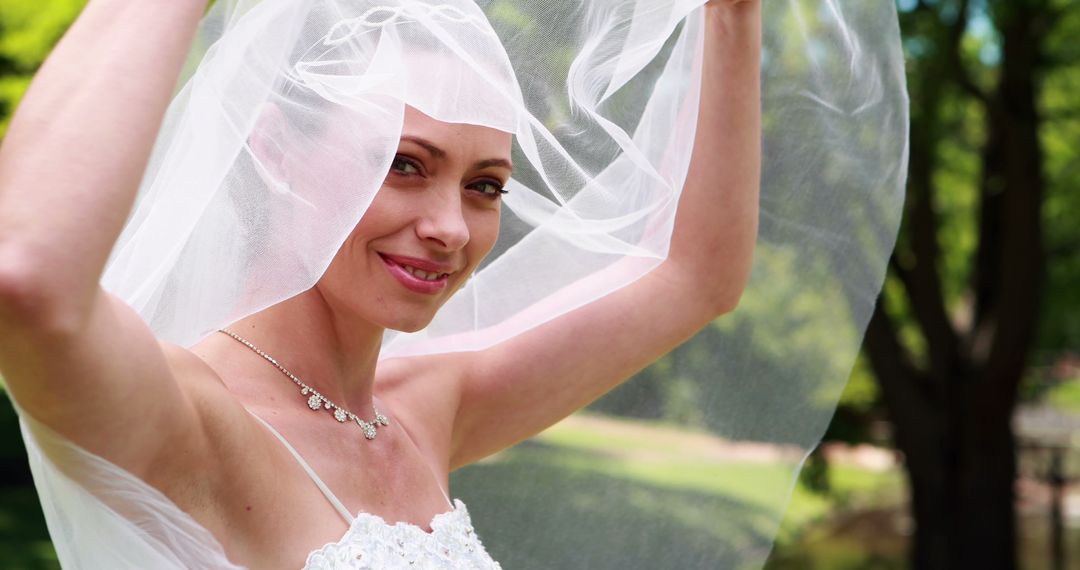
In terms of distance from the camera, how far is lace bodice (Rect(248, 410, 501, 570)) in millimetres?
2008

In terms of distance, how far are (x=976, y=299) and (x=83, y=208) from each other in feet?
36.0

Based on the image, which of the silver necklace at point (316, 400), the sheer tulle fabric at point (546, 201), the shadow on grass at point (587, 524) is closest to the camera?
the sheer tulle fabric at point (546, 201)

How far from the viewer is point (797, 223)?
3.04 m

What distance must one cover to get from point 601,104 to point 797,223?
77 centimetres

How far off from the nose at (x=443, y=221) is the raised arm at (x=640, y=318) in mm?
659

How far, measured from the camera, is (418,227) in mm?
2107

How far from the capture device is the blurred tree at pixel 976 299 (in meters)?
10.4

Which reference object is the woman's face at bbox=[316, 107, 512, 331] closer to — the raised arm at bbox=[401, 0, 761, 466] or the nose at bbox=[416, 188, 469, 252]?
the nose at bbox=[416, 188, 469, 252]

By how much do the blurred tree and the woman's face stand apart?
8.50 meters

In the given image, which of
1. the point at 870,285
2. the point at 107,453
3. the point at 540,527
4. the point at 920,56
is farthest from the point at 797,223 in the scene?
the point at 920,56

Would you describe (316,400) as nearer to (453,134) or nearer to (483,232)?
(483,232)

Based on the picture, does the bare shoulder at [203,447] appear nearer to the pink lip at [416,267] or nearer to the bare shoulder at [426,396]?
the pink lip at [416,267]

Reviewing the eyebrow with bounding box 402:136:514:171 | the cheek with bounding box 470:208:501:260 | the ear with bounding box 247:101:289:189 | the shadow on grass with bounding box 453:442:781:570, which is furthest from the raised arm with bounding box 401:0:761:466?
the ear with bounding box 247:101:289:189

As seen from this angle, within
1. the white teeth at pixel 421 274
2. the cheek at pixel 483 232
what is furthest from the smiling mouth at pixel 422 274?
the cheek at pixel 483 232
